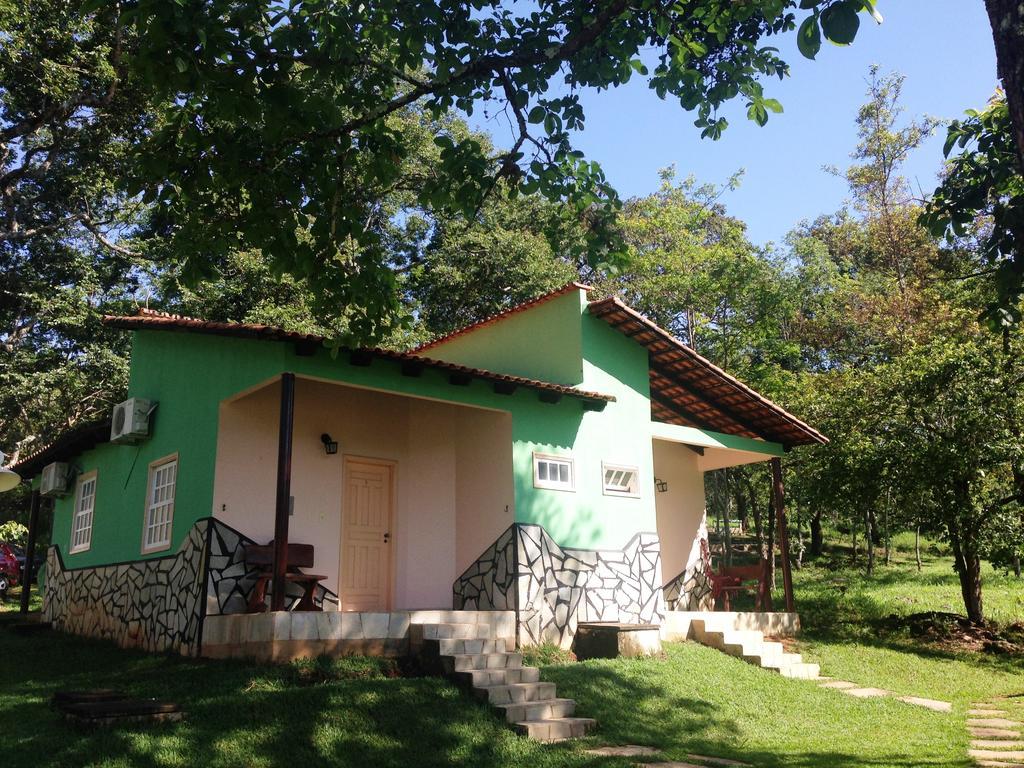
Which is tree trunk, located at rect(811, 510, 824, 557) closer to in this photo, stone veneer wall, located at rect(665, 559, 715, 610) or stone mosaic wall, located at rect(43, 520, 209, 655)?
stone veneer wall, located at rect(665, 559, 715, 610)

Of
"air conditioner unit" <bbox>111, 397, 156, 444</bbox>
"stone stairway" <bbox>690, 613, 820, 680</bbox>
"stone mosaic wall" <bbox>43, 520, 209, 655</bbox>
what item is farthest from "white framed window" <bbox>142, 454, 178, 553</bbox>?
"stone stairway" <bbox>690, 613, 820, 680</bbox>

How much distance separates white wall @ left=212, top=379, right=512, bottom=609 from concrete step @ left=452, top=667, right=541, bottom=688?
2927 mm

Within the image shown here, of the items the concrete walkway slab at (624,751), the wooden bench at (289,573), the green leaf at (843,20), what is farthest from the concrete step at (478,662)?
the green leaf at (843,20)

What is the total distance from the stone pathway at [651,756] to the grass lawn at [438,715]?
0.14 m

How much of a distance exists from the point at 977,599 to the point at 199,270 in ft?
48.3

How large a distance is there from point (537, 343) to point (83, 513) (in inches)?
315

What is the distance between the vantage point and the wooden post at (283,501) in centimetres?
852

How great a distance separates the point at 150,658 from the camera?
988 centimetres

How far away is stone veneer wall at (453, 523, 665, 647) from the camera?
35.7ft

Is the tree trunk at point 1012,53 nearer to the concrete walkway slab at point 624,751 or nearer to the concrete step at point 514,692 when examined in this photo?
the concrete walkway slab at point 624,751

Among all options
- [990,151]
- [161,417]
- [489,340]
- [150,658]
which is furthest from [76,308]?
[990,151]

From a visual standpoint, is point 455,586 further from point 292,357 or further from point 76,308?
point 76,308

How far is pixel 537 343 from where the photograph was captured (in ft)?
43.5

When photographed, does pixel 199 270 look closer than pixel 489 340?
Yes
